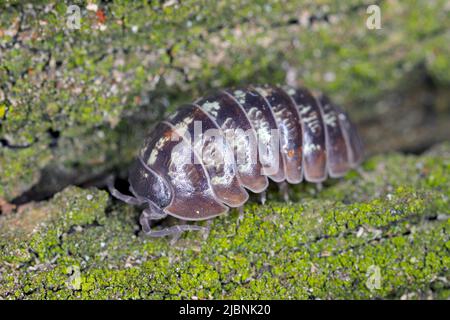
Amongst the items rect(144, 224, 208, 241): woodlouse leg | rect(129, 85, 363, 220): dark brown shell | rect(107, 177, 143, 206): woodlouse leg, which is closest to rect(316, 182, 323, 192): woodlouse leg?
rect(129, 85, 363, 220): dark brown shell

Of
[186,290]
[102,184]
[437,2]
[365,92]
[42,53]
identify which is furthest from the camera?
[365,92]

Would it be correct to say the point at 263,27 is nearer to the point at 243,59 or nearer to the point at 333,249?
the point at 243,59

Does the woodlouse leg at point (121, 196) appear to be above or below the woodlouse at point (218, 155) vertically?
below

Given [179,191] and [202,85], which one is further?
[202,85]

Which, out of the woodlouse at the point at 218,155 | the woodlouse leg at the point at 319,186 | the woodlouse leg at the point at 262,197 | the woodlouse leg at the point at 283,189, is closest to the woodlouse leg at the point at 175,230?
the woodlouse at the point at 218,155

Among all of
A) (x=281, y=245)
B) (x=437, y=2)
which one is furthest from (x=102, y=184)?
(x=437, y=2)

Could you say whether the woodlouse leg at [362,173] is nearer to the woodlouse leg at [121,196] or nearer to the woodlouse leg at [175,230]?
the woodlouse leg at [175,230]

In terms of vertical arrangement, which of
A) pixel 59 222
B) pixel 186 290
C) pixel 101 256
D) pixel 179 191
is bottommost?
pixel 186 290
